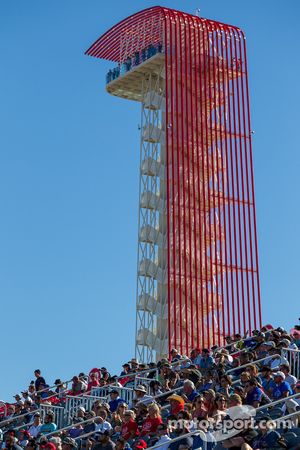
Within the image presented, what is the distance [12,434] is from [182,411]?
20.2 feet

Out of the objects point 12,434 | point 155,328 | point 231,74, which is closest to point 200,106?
point 231,74

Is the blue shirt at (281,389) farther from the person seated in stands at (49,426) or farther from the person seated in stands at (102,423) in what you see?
the person seated in stands at (49,426)

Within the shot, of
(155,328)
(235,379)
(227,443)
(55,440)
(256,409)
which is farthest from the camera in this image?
(155,328)

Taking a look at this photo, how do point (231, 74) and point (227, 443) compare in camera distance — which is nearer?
point (227, 443)

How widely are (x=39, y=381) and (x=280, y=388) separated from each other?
44.2 ft

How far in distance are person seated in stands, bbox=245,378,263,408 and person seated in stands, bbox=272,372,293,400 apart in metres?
0.72

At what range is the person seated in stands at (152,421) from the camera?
20969 millimetres

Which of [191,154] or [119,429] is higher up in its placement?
[191,154]

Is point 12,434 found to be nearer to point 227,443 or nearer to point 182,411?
point 182,411

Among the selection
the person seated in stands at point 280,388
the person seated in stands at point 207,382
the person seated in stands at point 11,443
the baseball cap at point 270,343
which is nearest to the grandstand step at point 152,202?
the baseball cap at point 270,343

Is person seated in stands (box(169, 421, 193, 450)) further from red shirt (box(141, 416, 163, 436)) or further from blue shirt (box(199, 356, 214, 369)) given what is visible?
blue shirt (box(199, 356, 214, 369))

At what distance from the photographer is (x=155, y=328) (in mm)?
A: 49219

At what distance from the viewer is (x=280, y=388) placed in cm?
2061

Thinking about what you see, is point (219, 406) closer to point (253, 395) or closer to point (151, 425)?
point (253, 395)
